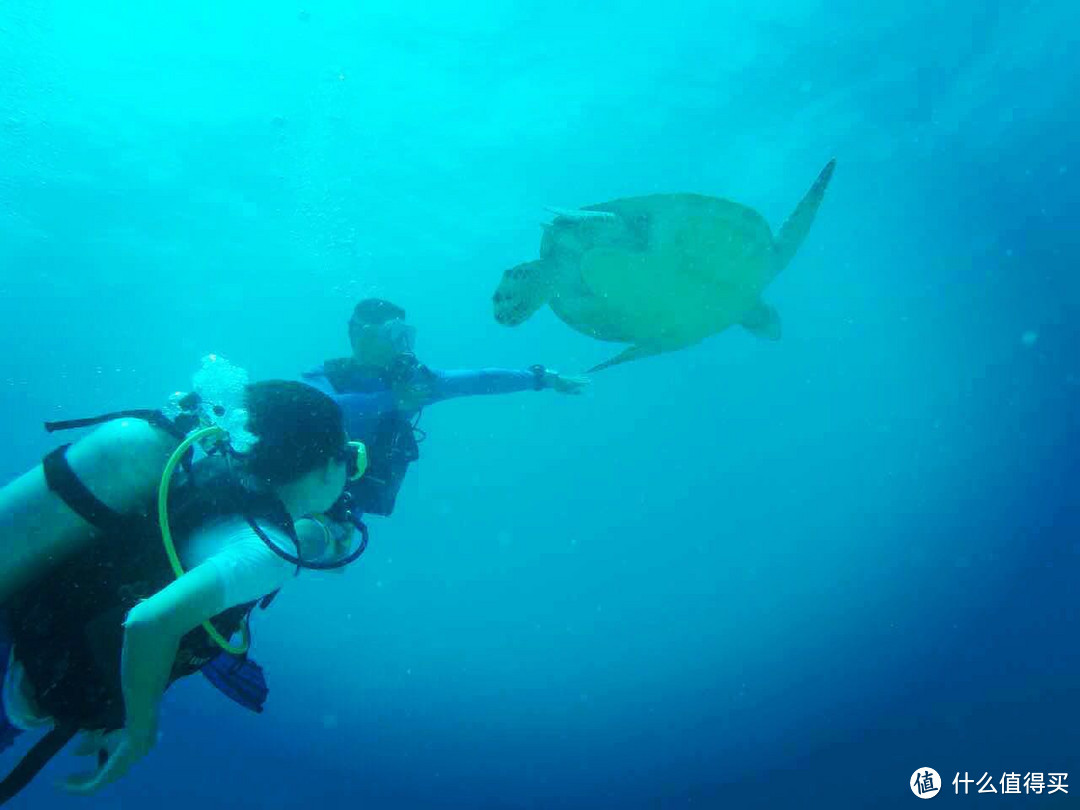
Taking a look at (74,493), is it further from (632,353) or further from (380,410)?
(632,353)

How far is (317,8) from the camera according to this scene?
1338 cm

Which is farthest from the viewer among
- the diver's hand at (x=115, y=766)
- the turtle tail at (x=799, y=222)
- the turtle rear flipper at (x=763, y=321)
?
the turtle rear flipper at (x=763, y=321)

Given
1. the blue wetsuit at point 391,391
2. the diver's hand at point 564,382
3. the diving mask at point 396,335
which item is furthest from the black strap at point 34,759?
the diver's hand at point 564,382

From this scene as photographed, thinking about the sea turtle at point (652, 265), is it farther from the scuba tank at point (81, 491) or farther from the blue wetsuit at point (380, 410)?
the scuba tank at point (81, 491)

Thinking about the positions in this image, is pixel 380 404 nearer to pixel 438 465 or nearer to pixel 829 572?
pixel 829 572

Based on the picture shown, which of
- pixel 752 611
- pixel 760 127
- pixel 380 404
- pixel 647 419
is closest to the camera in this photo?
pixel 380 404

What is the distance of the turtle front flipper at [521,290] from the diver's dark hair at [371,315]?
104 centimetres

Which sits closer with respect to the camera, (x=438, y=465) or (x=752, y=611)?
(x=752, y=611)

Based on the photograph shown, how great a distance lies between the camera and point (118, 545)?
228cm

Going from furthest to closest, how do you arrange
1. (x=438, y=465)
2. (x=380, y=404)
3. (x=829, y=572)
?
(x=438, y=465) < (x=829, y=572) < (x=380, y=404)

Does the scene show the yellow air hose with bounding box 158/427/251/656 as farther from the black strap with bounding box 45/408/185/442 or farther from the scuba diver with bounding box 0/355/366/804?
the black strap with bounding box 45/408/185/442

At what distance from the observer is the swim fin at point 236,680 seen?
2.47m

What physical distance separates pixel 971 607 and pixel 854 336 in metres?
21.3

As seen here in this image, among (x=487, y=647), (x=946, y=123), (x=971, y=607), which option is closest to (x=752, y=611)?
(x=971, y=607)
